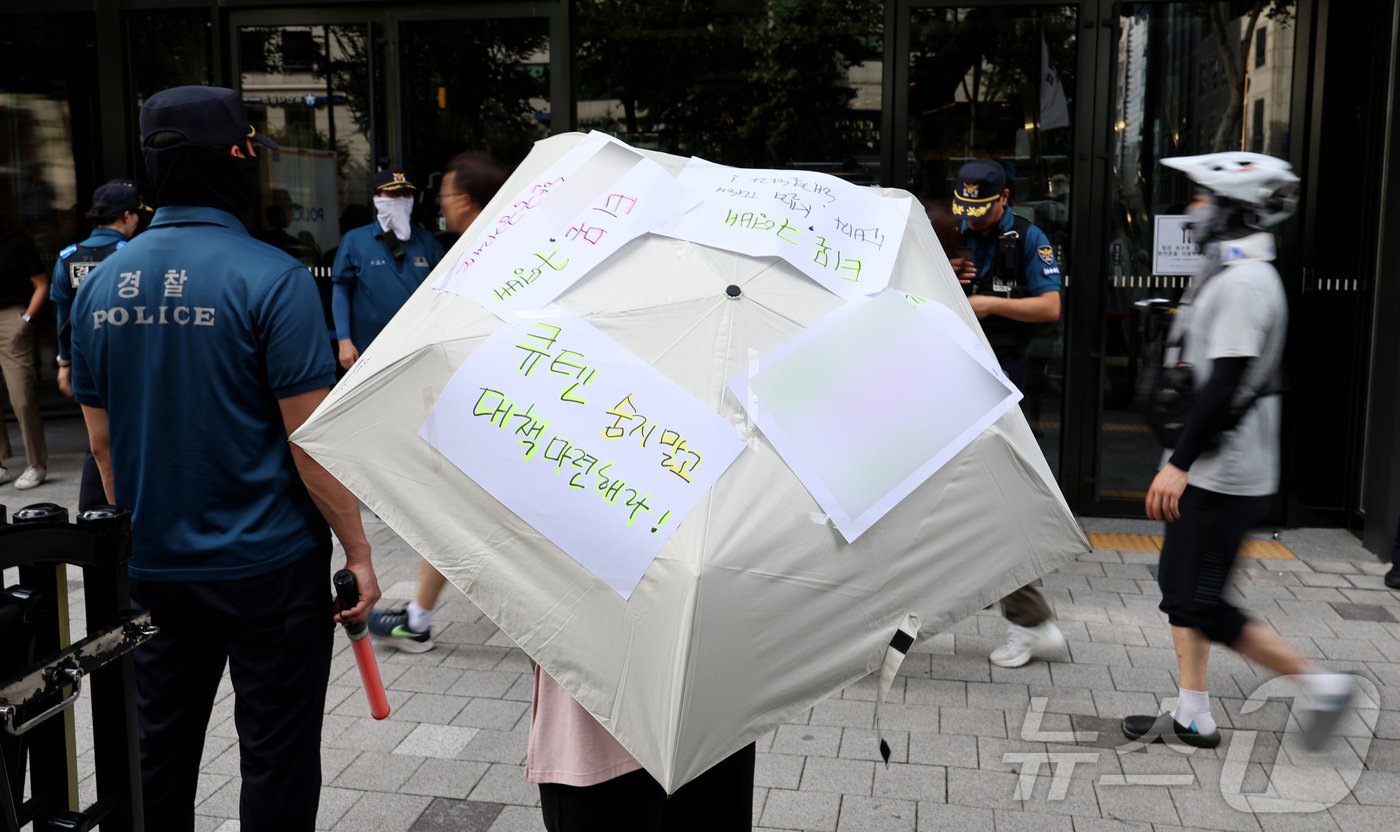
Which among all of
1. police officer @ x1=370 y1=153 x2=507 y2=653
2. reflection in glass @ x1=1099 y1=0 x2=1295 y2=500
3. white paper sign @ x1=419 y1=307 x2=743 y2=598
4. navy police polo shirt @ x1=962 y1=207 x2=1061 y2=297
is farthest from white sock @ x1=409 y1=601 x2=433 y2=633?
reflection in glass @ x1=1099 y1=0 x2=1295 y2=500

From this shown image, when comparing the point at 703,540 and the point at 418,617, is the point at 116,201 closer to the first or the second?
the point at 418,617

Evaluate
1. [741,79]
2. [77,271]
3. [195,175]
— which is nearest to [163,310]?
[195,175]

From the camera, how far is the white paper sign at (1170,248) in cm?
748

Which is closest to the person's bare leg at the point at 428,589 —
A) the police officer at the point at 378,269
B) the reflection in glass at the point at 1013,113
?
the police officer at the point at 378,269

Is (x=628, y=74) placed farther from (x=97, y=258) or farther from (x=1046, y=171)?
(x=97, y=258)

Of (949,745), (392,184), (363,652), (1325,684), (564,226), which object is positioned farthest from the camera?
(392,184)

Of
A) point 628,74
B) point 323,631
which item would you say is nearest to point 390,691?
point 323,631

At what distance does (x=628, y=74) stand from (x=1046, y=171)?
260 cm

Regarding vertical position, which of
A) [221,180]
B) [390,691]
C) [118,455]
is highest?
[221,180]

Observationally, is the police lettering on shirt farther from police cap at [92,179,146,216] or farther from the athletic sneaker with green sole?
police cap at [92,179,146,216]

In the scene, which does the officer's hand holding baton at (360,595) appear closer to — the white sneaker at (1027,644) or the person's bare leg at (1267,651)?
the person's bare leg at (1267,651)

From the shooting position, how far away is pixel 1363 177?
7152mm

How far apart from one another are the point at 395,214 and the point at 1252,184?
4.16m

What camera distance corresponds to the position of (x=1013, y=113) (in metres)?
7.53
